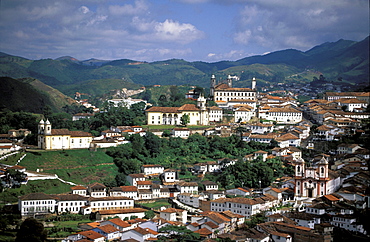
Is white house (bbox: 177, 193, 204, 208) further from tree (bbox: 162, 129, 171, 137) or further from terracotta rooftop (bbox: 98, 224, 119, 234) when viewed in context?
tree (bbox: 162, 129, 171, 137)

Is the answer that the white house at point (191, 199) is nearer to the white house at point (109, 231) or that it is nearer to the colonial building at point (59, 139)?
the white house at point (109, 231)

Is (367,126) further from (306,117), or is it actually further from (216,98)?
(216,98)

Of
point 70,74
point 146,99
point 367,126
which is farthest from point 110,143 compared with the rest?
point 70,74

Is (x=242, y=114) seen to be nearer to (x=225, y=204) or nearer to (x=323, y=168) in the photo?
(x=323, y=168)

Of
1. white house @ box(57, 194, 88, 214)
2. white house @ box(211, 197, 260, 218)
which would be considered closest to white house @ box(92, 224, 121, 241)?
white house @ box(57, 194, 88, 214)

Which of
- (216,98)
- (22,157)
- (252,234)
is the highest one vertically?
(216,98)

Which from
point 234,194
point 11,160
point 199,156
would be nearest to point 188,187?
point 234,194

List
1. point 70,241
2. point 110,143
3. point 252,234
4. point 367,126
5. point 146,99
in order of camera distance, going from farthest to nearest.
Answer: point 146,99, point 367,126, point 110,143, point 252,234, point 70,241

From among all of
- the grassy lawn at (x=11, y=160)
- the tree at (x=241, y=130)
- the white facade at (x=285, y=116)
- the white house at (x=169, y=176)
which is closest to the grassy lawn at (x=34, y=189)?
the grassy lawn at (x=11, y=160)
